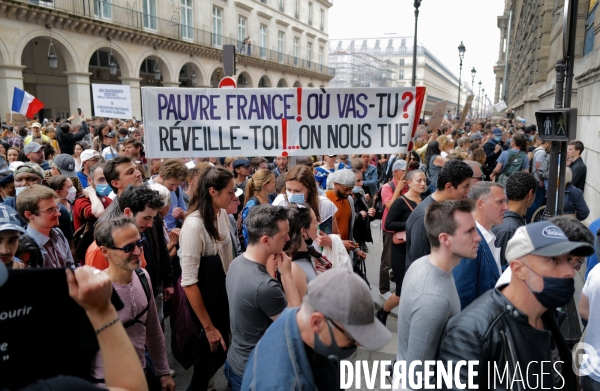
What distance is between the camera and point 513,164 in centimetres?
872

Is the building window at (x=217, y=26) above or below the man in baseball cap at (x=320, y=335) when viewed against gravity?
above

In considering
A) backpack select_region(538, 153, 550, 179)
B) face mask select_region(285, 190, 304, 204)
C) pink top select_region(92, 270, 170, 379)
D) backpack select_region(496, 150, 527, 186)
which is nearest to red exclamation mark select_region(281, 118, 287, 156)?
face mask select_region(285, 190, 304, 204)

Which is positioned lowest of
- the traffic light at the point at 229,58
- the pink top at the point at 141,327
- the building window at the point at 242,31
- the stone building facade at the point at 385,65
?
the pink top at the point at 141,327

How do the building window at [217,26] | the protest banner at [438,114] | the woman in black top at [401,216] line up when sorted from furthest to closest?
1. the building window at [217,26]
2. the protest banner at [438,114]
3. the woman in black top at [401,216]

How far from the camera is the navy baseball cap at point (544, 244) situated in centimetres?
192

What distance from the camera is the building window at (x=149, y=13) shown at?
26.9 metres

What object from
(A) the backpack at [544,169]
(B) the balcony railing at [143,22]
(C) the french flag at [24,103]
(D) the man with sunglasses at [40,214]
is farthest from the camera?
(B) the balcony railing at [143,22]

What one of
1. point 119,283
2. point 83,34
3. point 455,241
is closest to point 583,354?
point 455,241

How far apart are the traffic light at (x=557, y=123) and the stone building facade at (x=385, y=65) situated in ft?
263

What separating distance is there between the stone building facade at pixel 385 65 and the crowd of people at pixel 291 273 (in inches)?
3197

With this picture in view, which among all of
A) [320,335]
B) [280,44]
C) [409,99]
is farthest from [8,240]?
[280,44]

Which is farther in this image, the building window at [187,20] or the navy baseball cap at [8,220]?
the building window at [187,20]

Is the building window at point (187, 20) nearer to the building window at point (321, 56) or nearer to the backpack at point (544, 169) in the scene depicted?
the building window at point (321, 56)

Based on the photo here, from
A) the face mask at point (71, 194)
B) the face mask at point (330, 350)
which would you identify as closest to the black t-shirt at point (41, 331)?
the face mask at point (330, 350)
